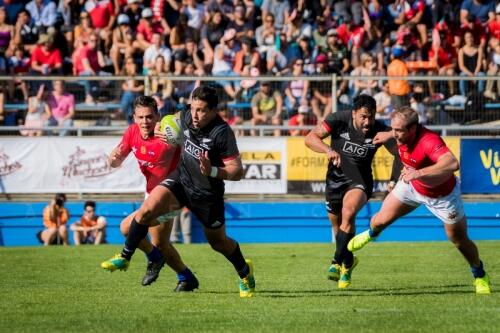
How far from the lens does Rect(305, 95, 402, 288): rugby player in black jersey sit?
40.9ft

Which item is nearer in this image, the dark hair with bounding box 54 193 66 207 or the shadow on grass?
the shadow on grass

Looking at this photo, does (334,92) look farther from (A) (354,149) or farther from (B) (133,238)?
(B) (133,238)

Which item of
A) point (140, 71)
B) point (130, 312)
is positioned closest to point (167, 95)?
point (140, 71)

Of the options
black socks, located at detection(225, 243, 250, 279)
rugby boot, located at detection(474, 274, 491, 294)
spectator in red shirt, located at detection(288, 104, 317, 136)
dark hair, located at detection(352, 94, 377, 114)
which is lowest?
rugby boot, located at detection(474, 274, 491, 294)

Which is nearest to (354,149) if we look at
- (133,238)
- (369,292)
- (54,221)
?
(369,292)

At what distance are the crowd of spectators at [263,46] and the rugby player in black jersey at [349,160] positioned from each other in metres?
8.15

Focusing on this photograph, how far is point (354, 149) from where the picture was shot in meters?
13.0

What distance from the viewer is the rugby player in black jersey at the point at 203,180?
34.7 feet

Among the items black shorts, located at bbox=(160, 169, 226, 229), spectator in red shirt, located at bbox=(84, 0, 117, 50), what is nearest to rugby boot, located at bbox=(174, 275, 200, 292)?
black shorts, located at bbox=(160, 169, 226, 229)

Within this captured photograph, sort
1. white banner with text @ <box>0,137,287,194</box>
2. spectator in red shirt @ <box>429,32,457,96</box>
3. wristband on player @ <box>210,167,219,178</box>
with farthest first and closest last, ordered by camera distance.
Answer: spectator in red shirt @ <box>429,32,457,96</box> → white banner with text @ <box>0,137,287,194</box> → wristband on player @ <box>210,167,219,178</box>

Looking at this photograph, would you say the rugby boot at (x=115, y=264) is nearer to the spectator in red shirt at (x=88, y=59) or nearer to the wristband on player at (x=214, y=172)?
the wristband on player at (x=214, y=172)

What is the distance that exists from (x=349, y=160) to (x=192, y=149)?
113 inches

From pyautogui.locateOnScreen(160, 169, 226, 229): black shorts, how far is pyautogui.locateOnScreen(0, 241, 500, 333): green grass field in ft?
2.67

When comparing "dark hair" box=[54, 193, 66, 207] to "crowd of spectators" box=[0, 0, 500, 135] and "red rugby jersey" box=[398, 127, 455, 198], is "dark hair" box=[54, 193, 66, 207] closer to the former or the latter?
"crowd of spectators" box=[0, 0, 500, 135]
